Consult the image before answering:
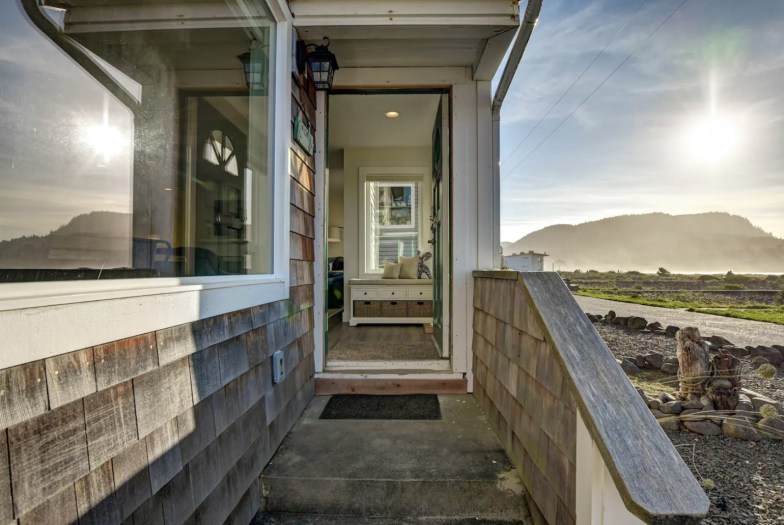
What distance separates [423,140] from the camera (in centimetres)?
478

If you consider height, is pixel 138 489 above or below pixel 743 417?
above

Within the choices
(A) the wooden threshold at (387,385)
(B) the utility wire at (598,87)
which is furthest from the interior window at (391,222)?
(A) the wooden threshold at (387,385)

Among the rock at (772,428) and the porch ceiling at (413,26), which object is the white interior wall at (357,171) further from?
the rock at (772,428)

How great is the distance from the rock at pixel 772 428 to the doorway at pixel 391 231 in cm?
175

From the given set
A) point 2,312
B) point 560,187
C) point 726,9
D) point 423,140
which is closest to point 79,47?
point 2,312

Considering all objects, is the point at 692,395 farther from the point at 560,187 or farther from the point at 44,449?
the point at 560,187

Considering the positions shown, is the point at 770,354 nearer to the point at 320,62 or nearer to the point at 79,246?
the point at 320,62

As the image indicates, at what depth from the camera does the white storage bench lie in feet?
15.0

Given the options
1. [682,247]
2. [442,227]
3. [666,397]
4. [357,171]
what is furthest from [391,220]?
[682,247]

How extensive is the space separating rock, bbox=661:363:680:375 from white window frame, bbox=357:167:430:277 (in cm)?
304

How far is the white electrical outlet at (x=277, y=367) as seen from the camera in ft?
5.31

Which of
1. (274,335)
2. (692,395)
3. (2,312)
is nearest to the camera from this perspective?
(2,312)

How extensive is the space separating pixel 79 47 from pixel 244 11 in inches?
37.6

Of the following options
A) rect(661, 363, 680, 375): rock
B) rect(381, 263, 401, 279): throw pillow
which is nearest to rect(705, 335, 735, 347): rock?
rect(661, 363, 680, 375): rock
